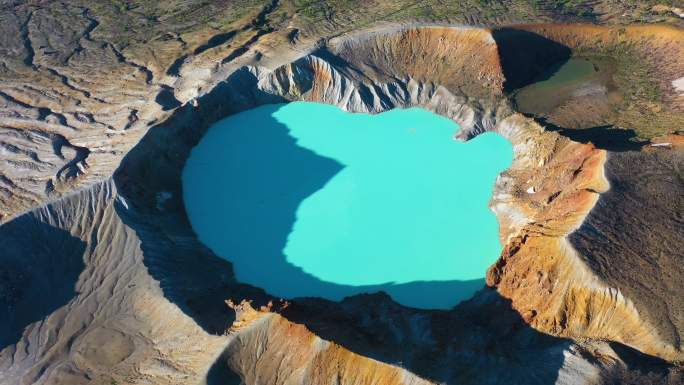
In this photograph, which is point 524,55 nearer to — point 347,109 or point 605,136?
point 605,136

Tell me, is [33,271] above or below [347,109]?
below

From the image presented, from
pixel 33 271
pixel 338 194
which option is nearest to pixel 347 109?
pixel 338 194

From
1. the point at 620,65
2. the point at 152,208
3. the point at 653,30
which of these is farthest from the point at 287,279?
the point at 653,30

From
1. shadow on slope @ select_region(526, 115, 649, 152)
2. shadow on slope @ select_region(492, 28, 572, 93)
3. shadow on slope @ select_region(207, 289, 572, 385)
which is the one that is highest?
shadow on slope @ select_region(492, 28, 572, 93)

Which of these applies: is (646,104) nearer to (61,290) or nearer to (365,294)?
(365,294)

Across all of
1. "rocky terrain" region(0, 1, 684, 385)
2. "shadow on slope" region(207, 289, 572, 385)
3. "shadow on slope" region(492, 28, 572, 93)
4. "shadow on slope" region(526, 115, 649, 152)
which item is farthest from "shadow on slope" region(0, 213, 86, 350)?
"shadow on slope" region(492, 28, 572, 93)

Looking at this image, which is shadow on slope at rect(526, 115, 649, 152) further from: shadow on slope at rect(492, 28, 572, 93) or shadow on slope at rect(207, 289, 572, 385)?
shadow on slope at rect(207, 289, 572, 385)
